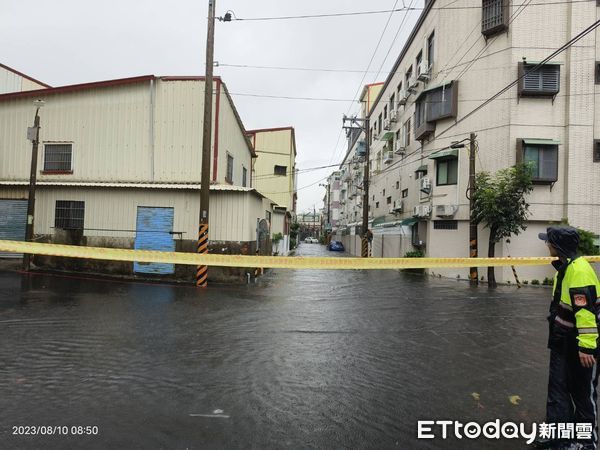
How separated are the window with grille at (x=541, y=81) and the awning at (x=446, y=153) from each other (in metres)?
3.68

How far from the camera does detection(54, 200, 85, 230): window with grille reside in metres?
14.7

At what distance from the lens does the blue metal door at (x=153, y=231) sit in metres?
14.1

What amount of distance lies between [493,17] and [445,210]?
881 centimetres

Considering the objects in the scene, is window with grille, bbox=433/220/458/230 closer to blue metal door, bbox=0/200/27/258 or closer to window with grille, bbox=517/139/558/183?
window with grille, bbox=517/139/558/183

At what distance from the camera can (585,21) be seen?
16.5 meters

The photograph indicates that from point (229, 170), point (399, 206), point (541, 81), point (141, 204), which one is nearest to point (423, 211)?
point (399, 206)

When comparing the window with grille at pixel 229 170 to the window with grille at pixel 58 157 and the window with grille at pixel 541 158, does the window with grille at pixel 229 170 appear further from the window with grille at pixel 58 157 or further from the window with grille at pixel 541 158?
the window with grille at pixel 541 158

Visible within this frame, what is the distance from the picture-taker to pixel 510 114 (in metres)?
17.0

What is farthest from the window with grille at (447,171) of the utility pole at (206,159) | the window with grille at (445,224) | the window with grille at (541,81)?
the utility pole at (206,159)

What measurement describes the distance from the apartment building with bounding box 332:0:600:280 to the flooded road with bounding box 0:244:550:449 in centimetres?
936

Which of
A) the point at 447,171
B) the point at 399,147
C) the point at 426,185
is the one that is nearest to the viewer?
the point at 447,171

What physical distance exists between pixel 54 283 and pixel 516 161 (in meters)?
17.9

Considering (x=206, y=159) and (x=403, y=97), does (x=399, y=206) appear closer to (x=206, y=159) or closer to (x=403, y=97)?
(x=403, y=97)

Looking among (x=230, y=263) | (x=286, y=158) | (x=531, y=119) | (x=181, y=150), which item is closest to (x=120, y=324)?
(x=230, y=263)
